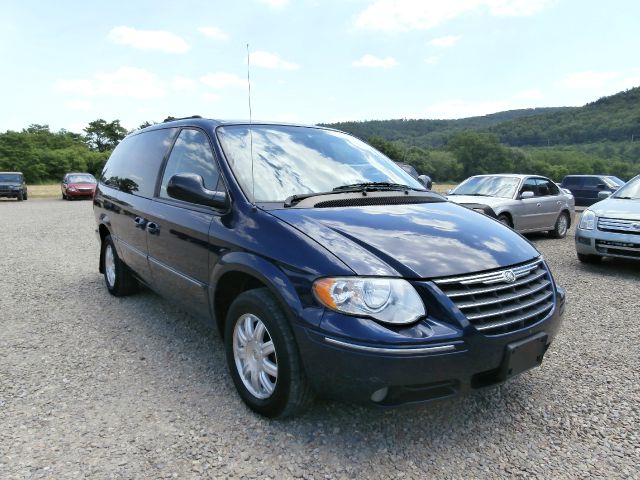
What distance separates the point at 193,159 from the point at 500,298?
2289mm

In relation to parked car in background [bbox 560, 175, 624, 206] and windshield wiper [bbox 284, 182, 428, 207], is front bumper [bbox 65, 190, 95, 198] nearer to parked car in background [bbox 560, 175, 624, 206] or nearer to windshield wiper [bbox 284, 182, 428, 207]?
parked car in background [bbox 560, 175, 624, 206]

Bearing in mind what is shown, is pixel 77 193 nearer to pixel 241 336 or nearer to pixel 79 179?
pixel 79 179

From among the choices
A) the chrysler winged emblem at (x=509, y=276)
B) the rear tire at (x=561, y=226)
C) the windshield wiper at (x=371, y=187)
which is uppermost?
the windshield wiper at (x=371, y=187)

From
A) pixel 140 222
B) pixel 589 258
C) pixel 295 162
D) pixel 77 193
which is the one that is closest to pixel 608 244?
pixel 589 258

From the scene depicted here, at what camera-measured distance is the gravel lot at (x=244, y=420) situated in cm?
230

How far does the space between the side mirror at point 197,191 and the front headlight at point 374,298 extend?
106 centimetres

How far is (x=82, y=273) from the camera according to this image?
6.55 m

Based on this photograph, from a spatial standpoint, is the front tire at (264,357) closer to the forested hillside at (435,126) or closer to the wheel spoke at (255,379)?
the wheel spoke at (255,379)

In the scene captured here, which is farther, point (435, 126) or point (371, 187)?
point (435, 126)

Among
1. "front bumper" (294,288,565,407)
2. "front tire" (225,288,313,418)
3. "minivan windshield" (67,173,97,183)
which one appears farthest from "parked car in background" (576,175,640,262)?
"minivan windshield" (67,173,97,183)

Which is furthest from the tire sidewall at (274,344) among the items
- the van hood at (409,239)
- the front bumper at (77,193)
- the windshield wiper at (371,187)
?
the front bumper at (77,193)

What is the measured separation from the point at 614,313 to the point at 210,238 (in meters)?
4.18

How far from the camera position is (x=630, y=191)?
7.57 meters

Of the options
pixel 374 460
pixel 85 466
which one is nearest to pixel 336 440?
pixel 374 460
